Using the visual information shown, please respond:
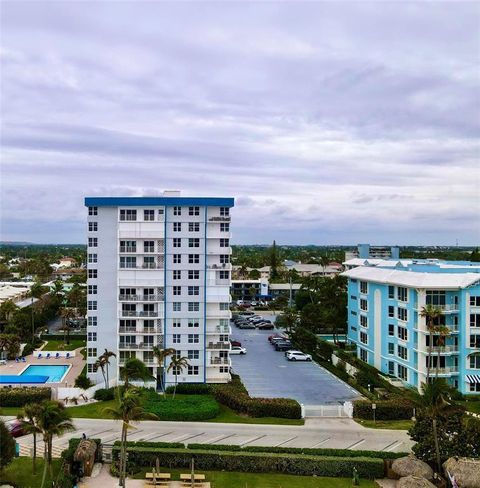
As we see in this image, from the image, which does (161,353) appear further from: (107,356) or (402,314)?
(402,314)

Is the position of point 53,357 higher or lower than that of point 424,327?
lower

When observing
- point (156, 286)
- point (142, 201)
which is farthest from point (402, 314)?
point (142, 201)

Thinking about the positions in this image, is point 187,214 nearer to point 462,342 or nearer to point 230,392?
point 230,392

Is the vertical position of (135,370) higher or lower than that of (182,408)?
higher

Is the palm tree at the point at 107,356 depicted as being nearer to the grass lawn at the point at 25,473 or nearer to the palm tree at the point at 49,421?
the grass lawn at the point at 25,473

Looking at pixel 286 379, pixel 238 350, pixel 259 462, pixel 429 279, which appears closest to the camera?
pixel 259 462

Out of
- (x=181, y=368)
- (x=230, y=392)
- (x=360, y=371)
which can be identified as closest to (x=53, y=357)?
(x=181, y=368)

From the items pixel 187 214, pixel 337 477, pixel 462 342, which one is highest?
pixel 187 214
